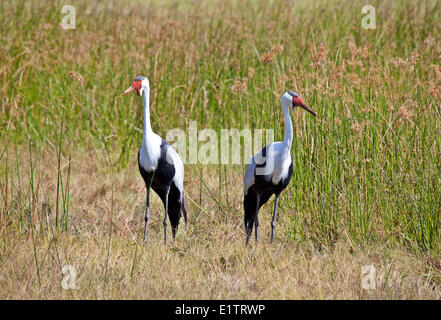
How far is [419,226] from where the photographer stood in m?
3.90

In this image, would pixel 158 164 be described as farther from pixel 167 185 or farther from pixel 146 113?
pixel 146 113

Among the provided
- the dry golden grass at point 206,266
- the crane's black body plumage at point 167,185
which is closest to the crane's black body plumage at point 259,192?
the dry golden grass at point 206,266

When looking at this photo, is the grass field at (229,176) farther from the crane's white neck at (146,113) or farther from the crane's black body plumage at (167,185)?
the crane's white neck at (146,113)

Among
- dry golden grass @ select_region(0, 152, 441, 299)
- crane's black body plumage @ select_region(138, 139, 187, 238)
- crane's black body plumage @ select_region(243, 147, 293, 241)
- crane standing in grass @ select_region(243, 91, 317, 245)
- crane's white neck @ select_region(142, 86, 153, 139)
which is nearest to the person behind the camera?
dry golden grass @ select_region(0, 152, 441, 299)

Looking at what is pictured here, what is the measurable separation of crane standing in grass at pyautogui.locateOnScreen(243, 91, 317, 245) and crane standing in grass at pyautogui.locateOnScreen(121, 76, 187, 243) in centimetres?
57

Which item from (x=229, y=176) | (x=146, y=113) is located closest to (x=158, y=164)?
(x=146, y=113)

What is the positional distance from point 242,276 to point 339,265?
0.59m

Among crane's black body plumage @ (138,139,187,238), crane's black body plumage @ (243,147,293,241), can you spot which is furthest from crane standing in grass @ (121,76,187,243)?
crane's black body plumage @ (243,147,293,241)

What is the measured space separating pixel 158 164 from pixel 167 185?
0.72ft

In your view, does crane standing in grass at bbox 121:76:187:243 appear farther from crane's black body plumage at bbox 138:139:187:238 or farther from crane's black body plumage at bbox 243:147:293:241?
crane's black body plumage at bbox 243:147:293:241

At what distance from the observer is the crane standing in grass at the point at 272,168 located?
400 cm

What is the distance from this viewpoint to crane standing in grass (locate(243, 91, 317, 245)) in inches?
157

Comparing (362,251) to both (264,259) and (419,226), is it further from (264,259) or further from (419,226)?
(264,259)
